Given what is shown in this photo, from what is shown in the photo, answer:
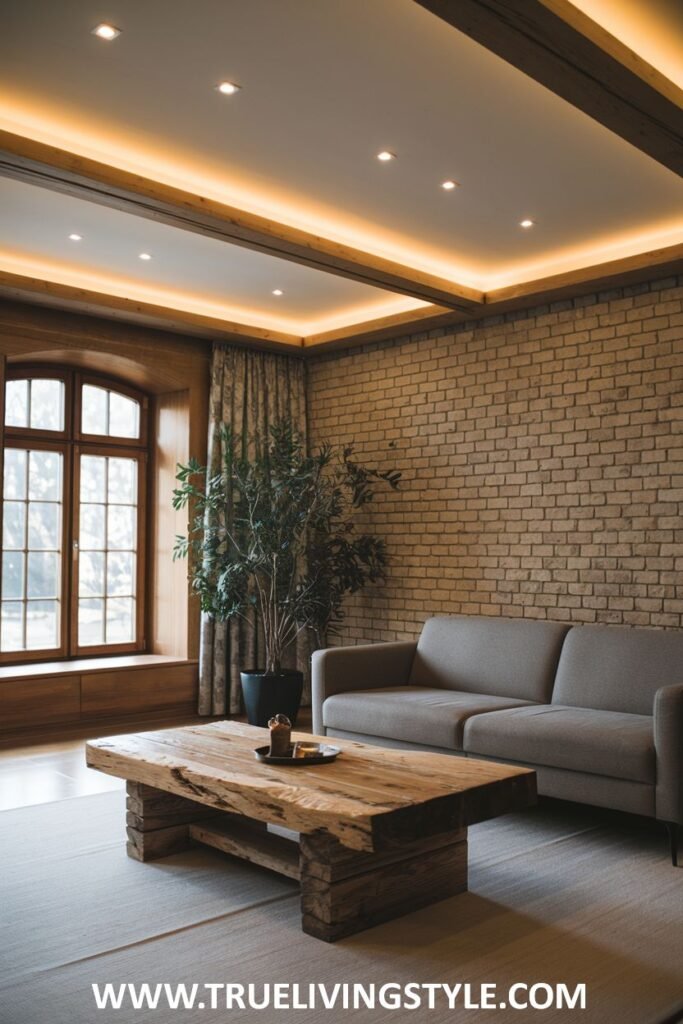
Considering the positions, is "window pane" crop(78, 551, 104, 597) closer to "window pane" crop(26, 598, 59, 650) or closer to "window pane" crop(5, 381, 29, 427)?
"window pane" crop(26, 598, 59, 650)

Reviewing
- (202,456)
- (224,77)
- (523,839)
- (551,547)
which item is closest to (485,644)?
(551,547)

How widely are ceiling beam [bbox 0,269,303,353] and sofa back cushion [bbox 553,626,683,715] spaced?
3.24 m

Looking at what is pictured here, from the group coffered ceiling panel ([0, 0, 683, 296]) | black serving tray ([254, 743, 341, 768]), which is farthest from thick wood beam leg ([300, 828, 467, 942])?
coffered ceiling panel ([0, 0, 683, 296])

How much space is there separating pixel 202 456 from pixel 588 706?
3.52 metres

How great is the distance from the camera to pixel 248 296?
6.27 metres

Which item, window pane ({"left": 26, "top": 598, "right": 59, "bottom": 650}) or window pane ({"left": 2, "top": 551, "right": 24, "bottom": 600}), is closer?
window pane ({"left": 2, "top": 551, "right": 24, "bottom": 600})

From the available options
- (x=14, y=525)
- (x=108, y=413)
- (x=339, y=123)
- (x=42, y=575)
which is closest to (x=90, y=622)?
(x=42, y=575)

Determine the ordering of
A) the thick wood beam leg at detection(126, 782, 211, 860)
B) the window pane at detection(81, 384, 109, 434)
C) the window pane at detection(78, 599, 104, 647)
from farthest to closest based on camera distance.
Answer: the window pane at detection(81, 384, 109, 434)
the window pane at detection(78, 599, 104, 647)
the thick wood beam leg at detection(126, 782, 211, 860)

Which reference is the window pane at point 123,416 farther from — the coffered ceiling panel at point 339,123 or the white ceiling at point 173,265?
the coffered ceiling panel at point 339,123

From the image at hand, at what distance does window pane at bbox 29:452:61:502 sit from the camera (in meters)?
6.51

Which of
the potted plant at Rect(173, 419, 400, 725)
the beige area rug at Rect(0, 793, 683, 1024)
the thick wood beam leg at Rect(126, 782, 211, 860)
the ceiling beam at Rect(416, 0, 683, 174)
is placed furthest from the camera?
the potted plant at Rect(173, 419, 400, 725)

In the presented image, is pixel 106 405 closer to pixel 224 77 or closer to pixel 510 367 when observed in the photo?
pixel 510 367

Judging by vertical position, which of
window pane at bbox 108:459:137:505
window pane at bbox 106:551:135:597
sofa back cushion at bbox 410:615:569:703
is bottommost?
sofa back cushion at bbox 410:615:569:703

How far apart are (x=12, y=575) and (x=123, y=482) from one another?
114cm
